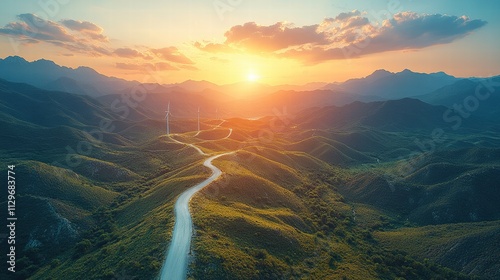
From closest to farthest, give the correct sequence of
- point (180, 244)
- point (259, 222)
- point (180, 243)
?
point (180, 244) → point (180, 243) → point (259, 222)

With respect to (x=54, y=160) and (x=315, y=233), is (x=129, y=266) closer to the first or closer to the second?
(x=315, y=233)

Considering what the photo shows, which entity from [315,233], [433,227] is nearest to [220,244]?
[315,233]

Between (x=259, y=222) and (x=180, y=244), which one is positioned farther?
(x=259, y=222)

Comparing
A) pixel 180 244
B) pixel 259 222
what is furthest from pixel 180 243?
pixel 259 222

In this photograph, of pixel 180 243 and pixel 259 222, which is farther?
pixel 259 222

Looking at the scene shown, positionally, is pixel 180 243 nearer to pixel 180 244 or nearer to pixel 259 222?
pixel 180 244

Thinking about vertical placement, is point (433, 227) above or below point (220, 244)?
below

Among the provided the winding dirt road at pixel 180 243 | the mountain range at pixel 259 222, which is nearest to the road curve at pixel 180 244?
the winding dirt road at pixel 180 243

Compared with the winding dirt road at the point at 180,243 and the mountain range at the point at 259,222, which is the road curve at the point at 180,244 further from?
the mountain range at the point at 259,222

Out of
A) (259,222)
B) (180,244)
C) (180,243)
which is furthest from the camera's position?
(259,222)

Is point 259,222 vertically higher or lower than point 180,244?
lower
